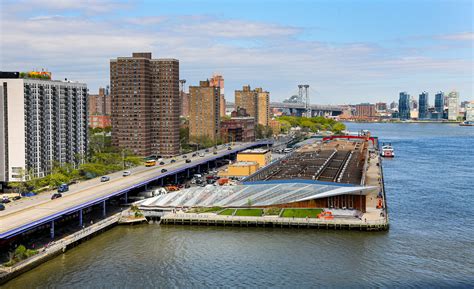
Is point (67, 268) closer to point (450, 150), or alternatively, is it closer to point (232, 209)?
point (232, 209)

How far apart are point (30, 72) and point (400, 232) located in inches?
1859

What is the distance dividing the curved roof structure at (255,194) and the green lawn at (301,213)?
3.84 feet

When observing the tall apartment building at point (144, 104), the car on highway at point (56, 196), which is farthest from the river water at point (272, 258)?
the tall apartment building at point (144, 104)

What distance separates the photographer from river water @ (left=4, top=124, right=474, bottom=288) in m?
33.3

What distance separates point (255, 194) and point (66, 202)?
16617 mm

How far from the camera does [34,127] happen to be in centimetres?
6550

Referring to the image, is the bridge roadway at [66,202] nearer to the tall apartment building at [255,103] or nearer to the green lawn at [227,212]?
the green lawn at [227,212]

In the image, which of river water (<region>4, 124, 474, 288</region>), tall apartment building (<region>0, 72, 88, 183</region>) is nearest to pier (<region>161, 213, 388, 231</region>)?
river water (<region>4, 124, 474, 288</region>)

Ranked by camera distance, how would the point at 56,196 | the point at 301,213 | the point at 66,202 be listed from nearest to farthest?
the point at 66,202
the point at 301,213
the point at 56,196

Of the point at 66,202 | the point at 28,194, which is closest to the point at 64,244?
the point at 66,202

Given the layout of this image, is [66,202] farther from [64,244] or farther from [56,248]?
[56,248]

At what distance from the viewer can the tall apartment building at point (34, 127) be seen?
63.0m

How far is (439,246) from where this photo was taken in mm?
40312

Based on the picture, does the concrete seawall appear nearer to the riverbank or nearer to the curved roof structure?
the riverbank
